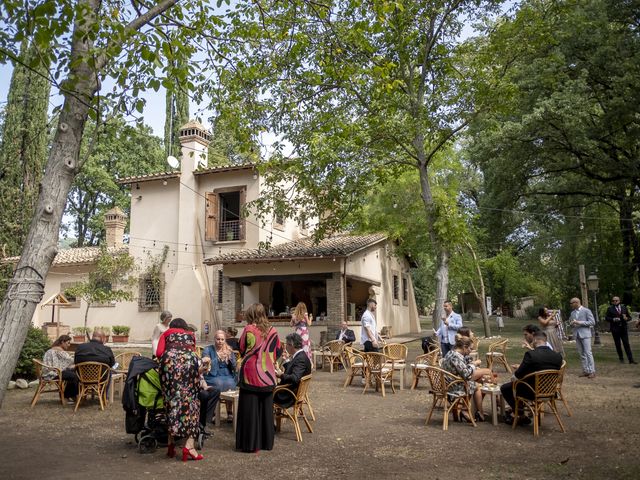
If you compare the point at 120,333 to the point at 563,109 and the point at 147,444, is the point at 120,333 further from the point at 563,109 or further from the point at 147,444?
the point at 563,109

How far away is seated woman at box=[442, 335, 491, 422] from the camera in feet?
22.3

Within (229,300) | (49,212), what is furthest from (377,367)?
(229,300)

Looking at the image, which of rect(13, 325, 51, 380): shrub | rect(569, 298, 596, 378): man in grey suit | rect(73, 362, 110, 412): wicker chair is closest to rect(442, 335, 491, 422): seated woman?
rect(569, 298, 596, 378): man in grey suit

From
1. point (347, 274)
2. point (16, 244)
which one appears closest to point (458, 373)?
point (347, 274)

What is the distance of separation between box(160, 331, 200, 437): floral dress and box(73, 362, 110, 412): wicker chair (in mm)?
3209

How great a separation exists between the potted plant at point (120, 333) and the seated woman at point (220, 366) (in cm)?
1607

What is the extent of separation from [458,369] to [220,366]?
3.16 metres

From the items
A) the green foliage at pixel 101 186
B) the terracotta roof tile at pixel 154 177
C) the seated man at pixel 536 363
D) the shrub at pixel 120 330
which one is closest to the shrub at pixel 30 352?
the seated man at pixel 536 363

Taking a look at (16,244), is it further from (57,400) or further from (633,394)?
(633,394)

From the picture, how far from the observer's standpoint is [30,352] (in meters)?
11.1

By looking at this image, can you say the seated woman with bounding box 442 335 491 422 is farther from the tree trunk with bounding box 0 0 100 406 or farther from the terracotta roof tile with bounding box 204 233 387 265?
the terracotta roof tile with bounding box 204 233 387 265

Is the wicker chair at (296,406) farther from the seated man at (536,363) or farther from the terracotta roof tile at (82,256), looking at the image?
the terracotta roof tile at (82,256)

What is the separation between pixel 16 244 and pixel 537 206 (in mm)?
21592

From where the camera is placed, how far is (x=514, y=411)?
686 cm
